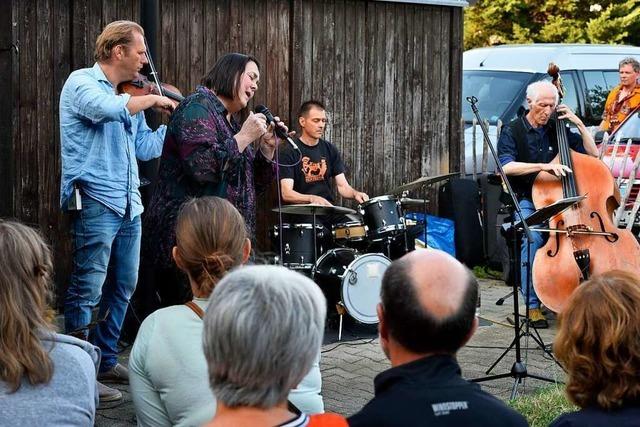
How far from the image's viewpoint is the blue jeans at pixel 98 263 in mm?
5719

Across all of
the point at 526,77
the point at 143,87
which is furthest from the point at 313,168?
the point at 526,77

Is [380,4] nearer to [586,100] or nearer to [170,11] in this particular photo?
[170,11]

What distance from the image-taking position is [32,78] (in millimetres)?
7406

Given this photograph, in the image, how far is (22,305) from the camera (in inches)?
121

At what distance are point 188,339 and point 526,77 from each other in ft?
32.2

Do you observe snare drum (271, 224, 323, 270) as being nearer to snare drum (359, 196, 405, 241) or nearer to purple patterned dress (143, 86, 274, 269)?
snare drum (359, 196, 405, 241)

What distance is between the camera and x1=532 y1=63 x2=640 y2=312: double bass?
7398 mm

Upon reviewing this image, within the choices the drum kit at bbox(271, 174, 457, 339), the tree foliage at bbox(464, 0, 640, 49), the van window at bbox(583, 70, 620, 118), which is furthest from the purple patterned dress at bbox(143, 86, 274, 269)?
the tree foliage at bbox(464, 0, 640, 49)

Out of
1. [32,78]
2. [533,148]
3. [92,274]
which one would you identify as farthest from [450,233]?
[92,274]

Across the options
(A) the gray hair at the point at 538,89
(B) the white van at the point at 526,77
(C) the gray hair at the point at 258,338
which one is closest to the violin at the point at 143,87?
(A) the gray hair at the point at 538,89

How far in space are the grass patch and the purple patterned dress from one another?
5.74ft

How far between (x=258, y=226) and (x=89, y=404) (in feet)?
18.2

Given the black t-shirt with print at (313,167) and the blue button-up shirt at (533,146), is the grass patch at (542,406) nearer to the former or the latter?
the blue button-up shirt at (533,146)

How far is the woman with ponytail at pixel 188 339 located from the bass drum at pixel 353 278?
168 inches
